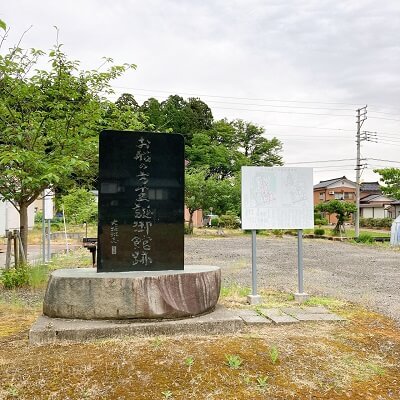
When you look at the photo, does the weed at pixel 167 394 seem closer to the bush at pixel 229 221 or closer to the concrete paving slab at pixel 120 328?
the concrete paving slab at pixel 120 328

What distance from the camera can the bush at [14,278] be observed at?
7392 mm

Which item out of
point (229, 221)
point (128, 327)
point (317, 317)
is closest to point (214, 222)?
point (229, 221)

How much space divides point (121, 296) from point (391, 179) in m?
22.5

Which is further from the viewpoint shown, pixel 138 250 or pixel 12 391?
pixel 138 250

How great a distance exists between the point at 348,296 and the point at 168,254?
12.2ft

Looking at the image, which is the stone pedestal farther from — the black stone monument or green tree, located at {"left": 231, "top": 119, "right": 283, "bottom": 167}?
green tree, located at {"left": 231, "top": 119, "right": 283, "bottom": 167}

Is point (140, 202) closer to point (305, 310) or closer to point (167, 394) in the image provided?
point (167, 394)

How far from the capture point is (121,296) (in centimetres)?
448

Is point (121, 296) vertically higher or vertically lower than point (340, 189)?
lower

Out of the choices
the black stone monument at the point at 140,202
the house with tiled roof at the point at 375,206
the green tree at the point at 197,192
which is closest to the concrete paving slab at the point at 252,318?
the black stone monument at the point at 140,202

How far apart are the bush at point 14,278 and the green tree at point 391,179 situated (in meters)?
20.7

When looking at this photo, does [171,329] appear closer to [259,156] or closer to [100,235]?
[100,235]

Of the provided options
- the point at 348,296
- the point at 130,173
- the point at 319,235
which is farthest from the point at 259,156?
the point at 130,173

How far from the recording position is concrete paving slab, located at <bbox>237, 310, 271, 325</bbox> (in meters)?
5.09
